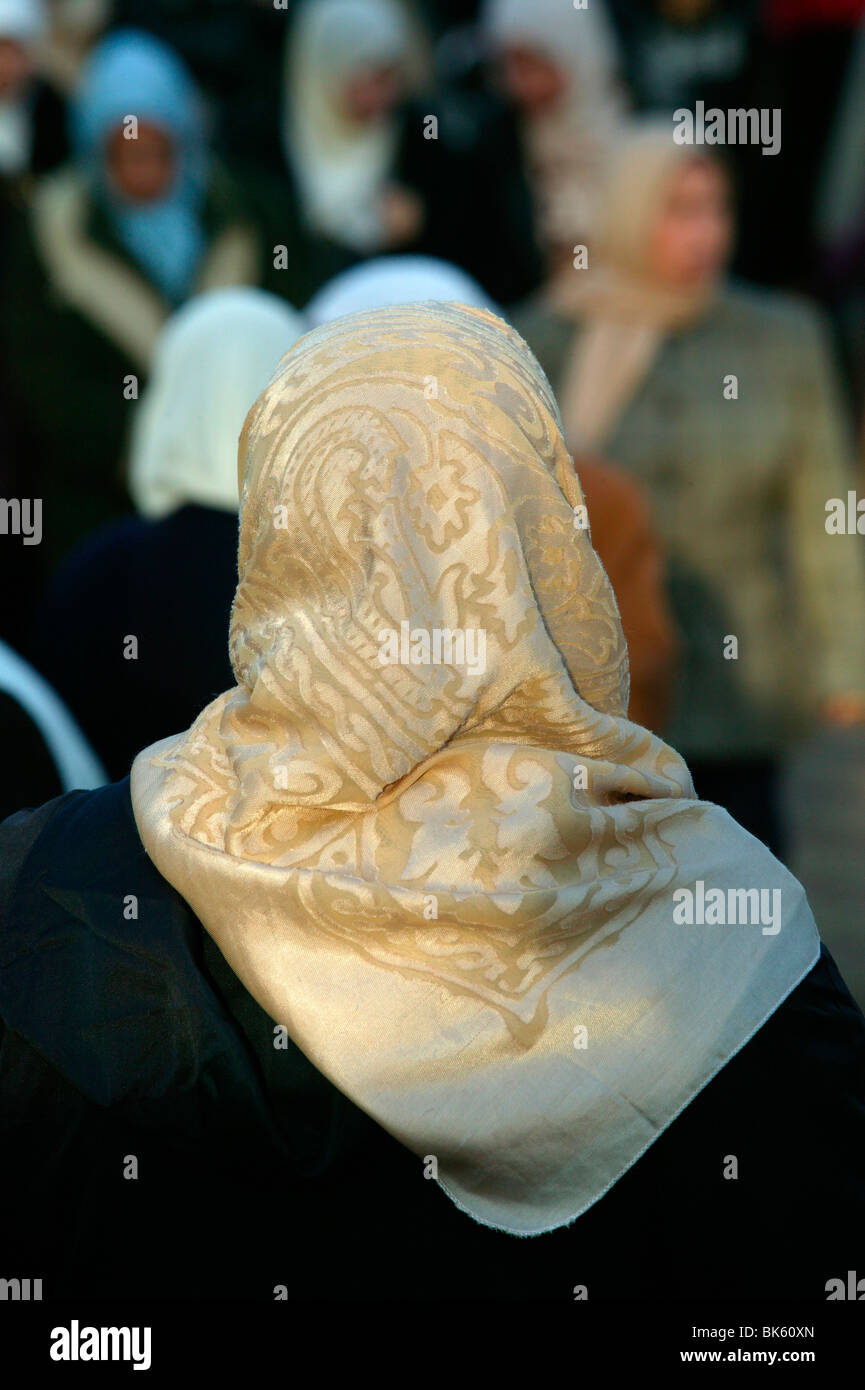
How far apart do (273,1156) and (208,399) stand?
6.71ft

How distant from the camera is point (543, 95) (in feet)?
21.9

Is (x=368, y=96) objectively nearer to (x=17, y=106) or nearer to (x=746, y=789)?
(x=17, y=106)

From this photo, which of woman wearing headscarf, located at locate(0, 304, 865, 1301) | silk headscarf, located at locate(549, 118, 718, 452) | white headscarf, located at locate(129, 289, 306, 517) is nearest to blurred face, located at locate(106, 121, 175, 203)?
silk headscarf, located at locate(549, 118, 718, 452)

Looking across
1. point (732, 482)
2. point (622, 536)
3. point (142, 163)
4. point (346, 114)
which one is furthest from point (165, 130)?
point (622, 536)

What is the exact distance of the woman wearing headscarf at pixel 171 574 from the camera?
327cm

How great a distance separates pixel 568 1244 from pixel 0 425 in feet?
12.6

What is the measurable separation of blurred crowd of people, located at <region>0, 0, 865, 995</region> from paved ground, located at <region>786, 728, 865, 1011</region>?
601mm

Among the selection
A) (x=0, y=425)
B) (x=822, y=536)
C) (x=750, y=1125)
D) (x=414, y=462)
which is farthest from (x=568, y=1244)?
(x=0, y=425)

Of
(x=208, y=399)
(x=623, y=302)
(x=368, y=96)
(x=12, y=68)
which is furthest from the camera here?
(x=368, y=96)

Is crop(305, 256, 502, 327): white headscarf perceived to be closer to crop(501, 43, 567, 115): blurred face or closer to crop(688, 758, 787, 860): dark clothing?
crop(688, 758, 787, 860): dark clothing

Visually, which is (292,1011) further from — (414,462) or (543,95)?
(543,95)

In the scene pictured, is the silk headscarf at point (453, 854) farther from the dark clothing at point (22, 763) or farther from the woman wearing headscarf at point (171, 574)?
the woman wearing headscarf at point (171, 574)

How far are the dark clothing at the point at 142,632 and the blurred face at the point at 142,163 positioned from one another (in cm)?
241

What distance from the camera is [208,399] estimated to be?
3.59 meters
